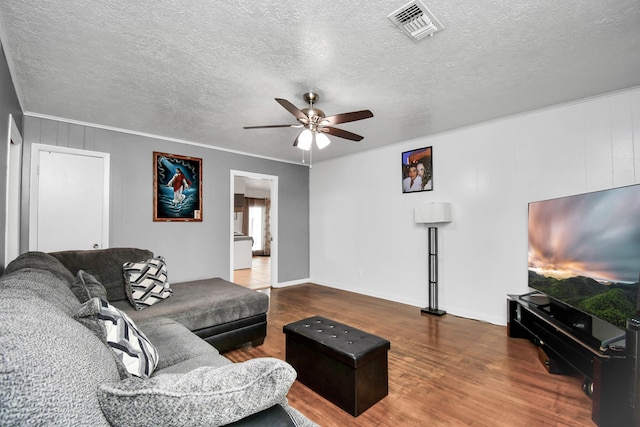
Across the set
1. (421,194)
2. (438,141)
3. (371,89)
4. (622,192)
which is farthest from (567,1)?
(421,194)

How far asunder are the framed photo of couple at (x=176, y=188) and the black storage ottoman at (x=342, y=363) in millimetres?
3027

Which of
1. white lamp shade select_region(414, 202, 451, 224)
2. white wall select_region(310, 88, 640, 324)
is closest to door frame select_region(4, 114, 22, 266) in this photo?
white wall select_region(310, 88, 640, 324)

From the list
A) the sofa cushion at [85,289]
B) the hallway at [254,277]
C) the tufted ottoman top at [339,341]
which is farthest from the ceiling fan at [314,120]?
the hallway at [254,277]

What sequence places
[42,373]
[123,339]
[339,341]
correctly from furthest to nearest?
[339,341] < [123,339] < [42,373]

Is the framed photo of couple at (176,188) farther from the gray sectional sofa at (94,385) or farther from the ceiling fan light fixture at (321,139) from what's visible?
the gray sectional sofa at (94,385)

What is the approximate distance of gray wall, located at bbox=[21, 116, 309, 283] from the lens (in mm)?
3613

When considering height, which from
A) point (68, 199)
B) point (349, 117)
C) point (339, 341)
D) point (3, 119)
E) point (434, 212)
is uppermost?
point (349, 117)

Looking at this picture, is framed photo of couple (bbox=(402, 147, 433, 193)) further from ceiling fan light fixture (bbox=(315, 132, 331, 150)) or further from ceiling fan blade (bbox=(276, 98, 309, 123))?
ceiling fan blade (bbox=(276, 98, 309, 123))

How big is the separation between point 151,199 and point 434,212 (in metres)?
4.11

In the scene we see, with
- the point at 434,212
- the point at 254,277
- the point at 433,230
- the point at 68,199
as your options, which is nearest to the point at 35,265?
the point at 68,199

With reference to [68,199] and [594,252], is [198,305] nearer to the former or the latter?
[68,199]

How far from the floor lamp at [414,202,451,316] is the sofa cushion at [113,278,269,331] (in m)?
2.44

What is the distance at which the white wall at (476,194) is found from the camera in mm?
2979

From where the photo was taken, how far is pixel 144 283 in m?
2.81
